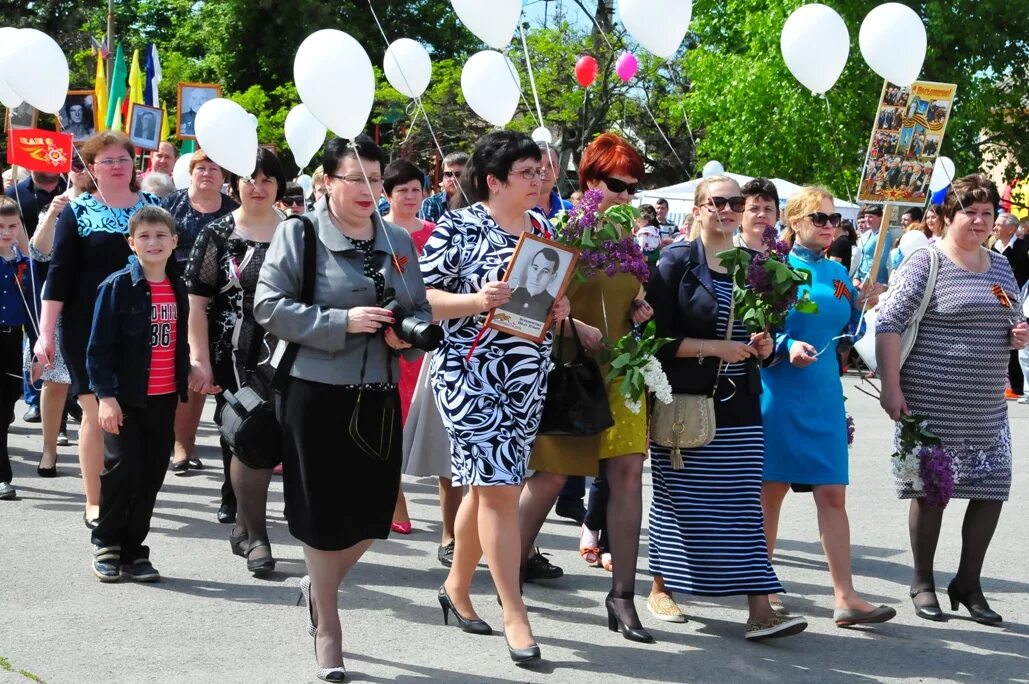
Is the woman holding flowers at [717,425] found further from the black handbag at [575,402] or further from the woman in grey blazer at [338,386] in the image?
the woman in grey blazer at [338,386]

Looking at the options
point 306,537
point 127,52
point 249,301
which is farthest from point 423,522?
point 127,52

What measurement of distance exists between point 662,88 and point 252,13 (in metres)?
14.2

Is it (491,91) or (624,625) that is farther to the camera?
(491,91)

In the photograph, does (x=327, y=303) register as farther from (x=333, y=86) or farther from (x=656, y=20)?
(x=656, y=20)

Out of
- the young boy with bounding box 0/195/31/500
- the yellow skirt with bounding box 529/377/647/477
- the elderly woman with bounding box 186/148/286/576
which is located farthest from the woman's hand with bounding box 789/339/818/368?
the young boy with bounding box 0/195/31/500

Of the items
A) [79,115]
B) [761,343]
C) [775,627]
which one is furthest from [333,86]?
[79,115]

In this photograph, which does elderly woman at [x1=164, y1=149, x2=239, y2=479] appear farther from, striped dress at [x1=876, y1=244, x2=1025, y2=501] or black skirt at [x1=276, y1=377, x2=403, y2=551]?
striped dress at [x1=876, y1=244, x2=1025, y2=501]

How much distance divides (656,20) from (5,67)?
432 cm

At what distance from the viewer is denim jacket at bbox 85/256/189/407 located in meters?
6.25

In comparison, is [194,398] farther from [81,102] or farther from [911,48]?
[81,102]

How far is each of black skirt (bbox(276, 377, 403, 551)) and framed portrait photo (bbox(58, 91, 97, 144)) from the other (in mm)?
11470

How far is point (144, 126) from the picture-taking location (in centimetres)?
1525

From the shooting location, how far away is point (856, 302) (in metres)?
6.40

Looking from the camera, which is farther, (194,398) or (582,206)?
(194,398)
